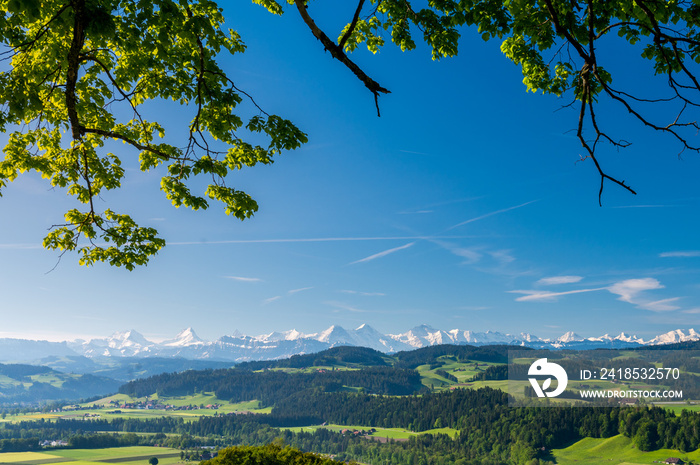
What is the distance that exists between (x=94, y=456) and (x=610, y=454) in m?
186

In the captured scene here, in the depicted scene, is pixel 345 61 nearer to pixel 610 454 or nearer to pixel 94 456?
pixel 610 454

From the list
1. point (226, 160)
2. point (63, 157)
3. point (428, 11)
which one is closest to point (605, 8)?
point (428, 11)

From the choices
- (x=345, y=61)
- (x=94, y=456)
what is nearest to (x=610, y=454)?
(x=345, y=61)

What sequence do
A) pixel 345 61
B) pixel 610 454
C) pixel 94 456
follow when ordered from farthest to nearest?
pixel 94 456
pixel 610 454
pixel 345 61

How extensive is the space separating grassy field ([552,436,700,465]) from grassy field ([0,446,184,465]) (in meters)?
141

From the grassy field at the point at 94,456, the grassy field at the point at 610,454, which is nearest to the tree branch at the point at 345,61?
the grassy field at the point at 610,454

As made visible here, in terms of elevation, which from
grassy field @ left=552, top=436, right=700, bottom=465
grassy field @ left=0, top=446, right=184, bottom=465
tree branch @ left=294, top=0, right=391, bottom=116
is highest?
tree branch @ left=294, top=0, right=391, bottom=116

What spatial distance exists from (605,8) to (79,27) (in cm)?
786

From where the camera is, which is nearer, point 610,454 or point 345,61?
point 345,61

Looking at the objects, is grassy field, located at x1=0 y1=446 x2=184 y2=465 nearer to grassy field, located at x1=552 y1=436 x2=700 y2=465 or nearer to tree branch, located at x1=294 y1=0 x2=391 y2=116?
grassy field, located at x1=552 y1=436 x2=700 y2=465

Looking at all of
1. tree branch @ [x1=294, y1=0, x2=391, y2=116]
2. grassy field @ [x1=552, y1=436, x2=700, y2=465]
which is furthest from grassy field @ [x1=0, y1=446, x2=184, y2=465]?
tree branch @ [x1=294, y1=0, x2=391, y2=116]

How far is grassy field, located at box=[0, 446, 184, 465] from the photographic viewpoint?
14638 cm

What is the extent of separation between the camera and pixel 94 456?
159m

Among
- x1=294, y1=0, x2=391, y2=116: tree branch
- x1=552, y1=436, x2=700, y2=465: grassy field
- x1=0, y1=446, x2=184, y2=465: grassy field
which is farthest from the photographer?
x1=0, y1=446, x2=184, y2=465: grassy field
